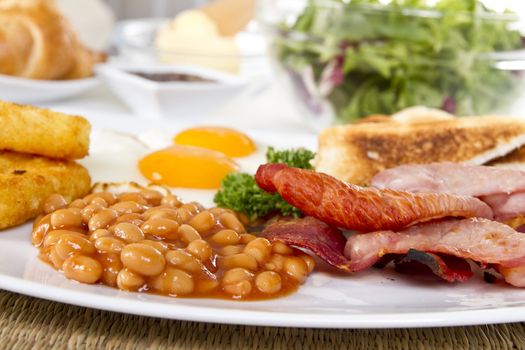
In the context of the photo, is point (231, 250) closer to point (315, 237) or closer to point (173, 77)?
point (315, 237)

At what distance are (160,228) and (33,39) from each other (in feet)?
11.5

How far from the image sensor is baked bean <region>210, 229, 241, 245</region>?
8.38 feet

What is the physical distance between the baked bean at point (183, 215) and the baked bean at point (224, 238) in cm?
13

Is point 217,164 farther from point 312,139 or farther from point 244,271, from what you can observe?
point 244,271

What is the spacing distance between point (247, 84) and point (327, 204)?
3260 millimetres

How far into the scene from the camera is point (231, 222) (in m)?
2.70

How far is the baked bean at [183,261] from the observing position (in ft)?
7.60

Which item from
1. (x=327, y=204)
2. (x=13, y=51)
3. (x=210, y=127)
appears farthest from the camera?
(x=13, y=51)

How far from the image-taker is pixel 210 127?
4176mm

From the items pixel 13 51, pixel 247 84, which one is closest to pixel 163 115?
pixel 247 84

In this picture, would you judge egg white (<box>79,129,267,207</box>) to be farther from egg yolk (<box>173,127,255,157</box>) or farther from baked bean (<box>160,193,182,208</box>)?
baked bean (<box>160,193,182,208</box>)

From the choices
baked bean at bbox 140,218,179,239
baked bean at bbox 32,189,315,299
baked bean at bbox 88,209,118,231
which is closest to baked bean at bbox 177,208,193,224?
baked bean at bbox 32,189,315,299

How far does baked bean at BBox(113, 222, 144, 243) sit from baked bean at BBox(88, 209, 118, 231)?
0.33 feet

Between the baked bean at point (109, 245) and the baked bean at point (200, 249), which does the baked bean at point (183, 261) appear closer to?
the baked bean at point (200, 249)
